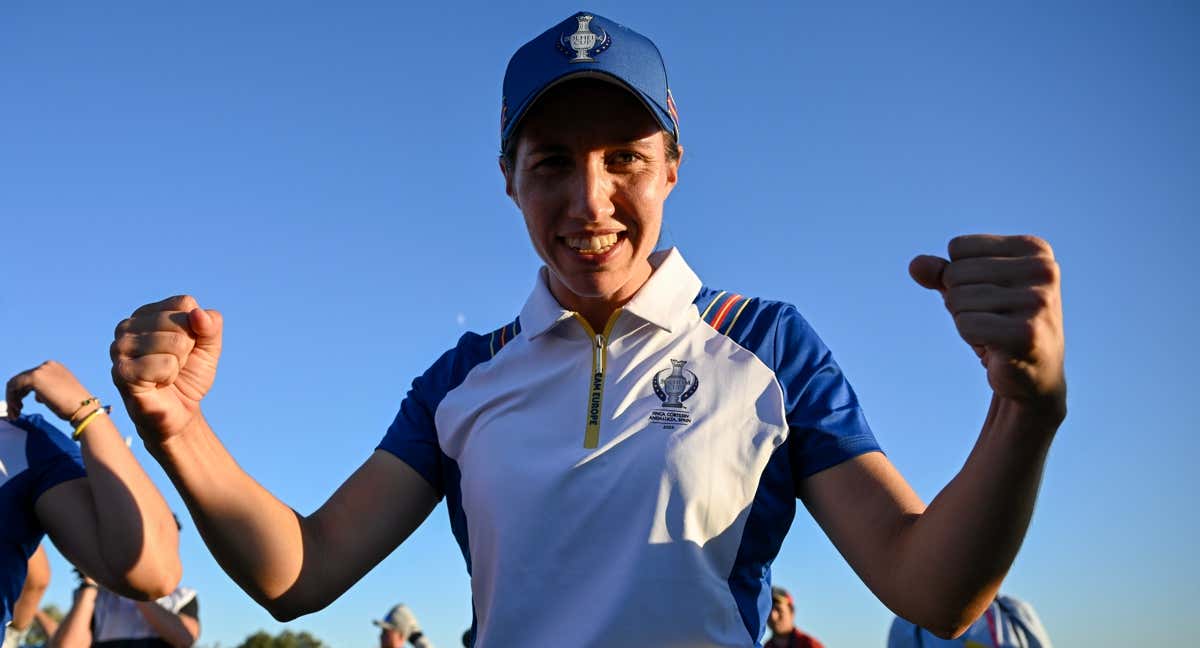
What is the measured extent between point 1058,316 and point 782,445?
806 mm

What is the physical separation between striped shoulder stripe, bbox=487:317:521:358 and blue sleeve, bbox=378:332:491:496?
2 cm

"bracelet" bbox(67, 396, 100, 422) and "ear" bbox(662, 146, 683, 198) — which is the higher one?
"ear" bbox(662, 146, 683, 198)

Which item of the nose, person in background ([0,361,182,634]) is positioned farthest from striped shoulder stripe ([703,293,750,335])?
person in background ([0,361,182,634])

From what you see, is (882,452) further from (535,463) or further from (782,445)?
(535,463)

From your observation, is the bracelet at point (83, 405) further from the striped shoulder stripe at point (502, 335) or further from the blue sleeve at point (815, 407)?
the blue sleeve at point (815, 407)

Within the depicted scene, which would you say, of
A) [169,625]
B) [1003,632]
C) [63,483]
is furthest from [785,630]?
[63,483]

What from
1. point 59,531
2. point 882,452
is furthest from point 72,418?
point 882,452

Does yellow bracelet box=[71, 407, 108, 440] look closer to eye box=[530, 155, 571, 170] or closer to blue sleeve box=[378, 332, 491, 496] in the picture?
blue sleeve box=[378, 332, 491, 496]

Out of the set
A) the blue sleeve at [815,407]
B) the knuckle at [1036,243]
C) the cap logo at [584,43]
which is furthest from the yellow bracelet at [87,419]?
the knuckle at [1036,243]

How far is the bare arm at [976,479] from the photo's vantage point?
5.70ft

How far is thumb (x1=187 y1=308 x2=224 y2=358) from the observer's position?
7.41 feet

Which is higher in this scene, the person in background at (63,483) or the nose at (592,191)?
the nose at (592,191)

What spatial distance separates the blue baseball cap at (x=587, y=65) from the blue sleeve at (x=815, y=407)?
608mm

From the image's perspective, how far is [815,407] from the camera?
2467 millimetres
